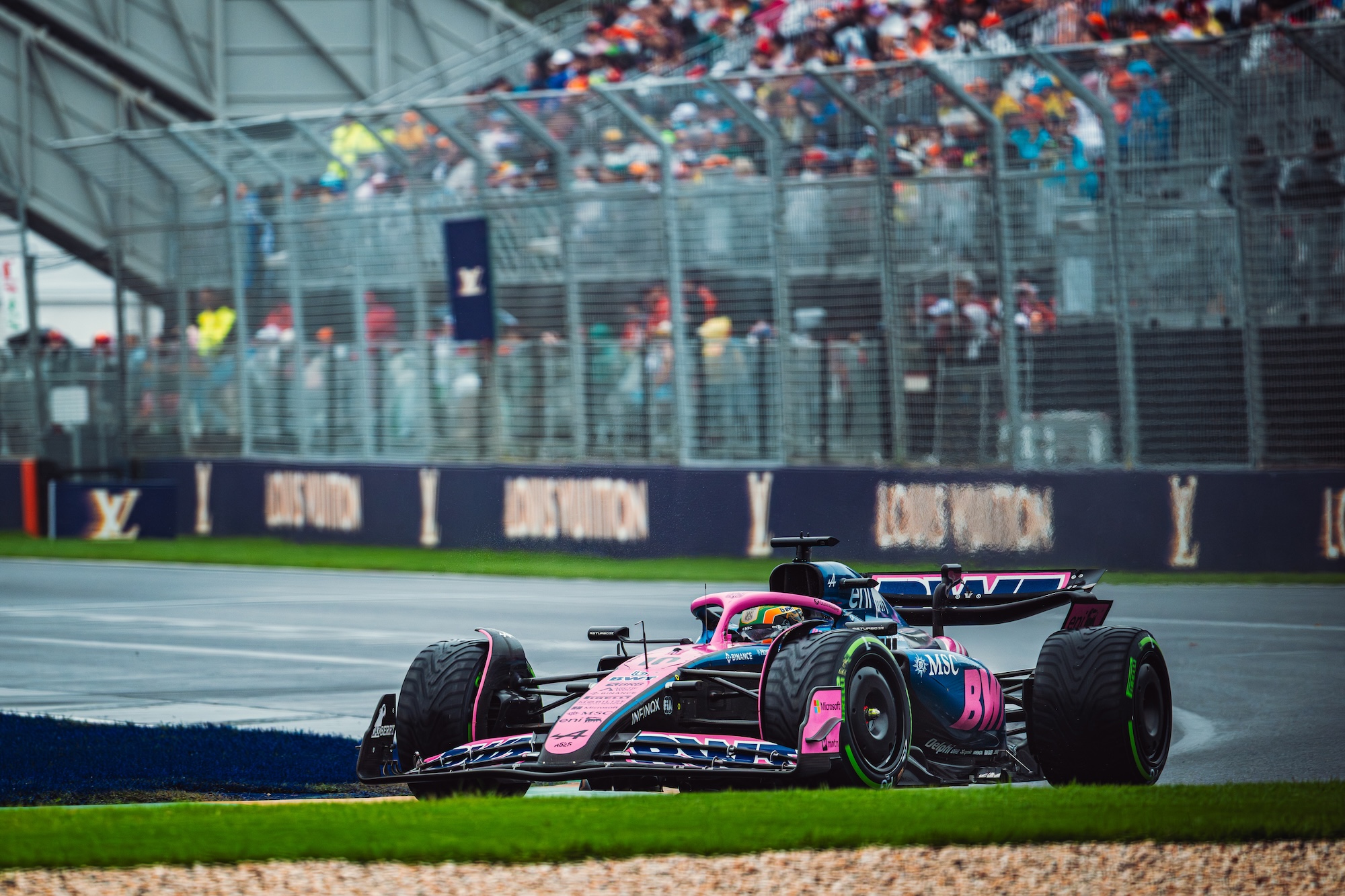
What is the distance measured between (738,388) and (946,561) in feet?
10.7

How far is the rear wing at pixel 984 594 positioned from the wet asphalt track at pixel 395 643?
0.89m

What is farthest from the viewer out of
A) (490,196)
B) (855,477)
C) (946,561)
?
(490,196)

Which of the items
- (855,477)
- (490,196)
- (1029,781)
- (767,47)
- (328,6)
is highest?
(328,6)

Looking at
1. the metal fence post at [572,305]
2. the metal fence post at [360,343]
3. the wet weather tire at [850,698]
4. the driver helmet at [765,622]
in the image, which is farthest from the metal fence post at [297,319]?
the wet weather tire at [850,698]

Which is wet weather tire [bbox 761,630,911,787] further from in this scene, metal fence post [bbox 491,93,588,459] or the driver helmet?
metal fence post [bbox 491,93,588,459]

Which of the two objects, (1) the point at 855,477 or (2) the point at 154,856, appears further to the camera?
(1) the point at 855,477

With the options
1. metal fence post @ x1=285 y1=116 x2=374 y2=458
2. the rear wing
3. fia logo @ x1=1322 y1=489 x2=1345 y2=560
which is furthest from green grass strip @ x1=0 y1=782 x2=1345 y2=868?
metal fence post @ x1=285 y1=116 x2=374 y2=458

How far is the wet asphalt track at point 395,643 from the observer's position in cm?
941

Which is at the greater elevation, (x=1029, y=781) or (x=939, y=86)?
(x=939, y=86)

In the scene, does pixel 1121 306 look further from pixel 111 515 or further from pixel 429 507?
pixel 111 515

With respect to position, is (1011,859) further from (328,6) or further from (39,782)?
(328,6)

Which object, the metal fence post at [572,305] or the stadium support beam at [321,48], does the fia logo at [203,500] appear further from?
the stadium support beam at [321,48]

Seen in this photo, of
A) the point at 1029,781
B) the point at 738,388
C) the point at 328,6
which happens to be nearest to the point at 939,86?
the point at 738,388

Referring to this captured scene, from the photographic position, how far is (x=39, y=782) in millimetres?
7609
